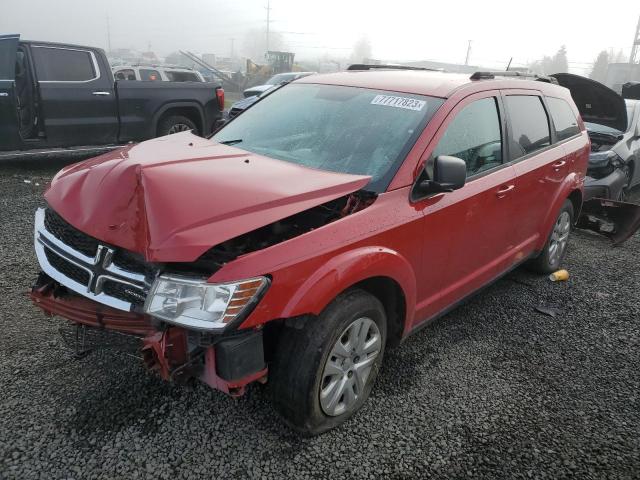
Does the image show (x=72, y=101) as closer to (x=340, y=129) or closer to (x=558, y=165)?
(x=340, y=129)

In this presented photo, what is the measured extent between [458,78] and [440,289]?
4.79 ft

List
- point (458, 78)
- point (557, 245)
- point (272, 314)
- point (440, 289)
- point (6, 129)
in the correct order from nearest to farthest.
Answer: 1. point (272, 314)
2. point (440, 289)
3. point (458, 78)
4. point (557, 245)
5. point (6, 129)

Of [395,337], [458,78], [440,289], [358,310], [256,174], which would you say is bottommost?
[395,337]

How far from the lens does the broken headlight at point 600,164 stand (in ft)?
20.6

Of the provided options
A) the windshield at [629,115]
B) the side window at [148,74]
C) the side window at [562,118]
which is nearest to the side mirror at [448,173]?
the side window at [562,118]

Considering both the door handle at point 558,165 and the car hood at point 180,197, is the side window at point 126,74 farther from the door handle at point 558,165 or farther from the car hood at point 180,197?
the door handle at point 558,165

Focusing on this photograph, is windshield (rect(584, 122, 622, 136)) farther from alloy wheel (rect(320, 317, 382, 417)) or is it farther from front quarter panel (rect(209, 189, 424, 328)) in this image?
alloy wheel (rect(320, 317, 382, 417))

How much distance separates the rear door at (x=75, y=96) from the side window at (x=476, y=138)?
6445mm

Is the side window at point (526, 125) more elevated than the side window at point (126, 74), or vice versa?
the side window at point (526, 125)

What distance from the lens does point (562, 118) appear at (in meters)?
4.42

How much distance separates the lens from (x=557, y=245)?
4.73 meters

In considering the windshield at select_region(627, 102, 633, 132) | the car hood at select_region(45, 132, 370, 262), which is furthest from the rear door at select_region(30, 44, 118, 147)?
the windshield at select_region(627, 102, 633, 132)

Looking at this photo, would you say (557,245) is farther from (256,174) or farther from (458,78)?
(256,174)

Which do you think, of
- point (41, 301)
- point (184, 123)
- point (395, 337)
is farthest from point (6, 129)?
point (395, 337)
